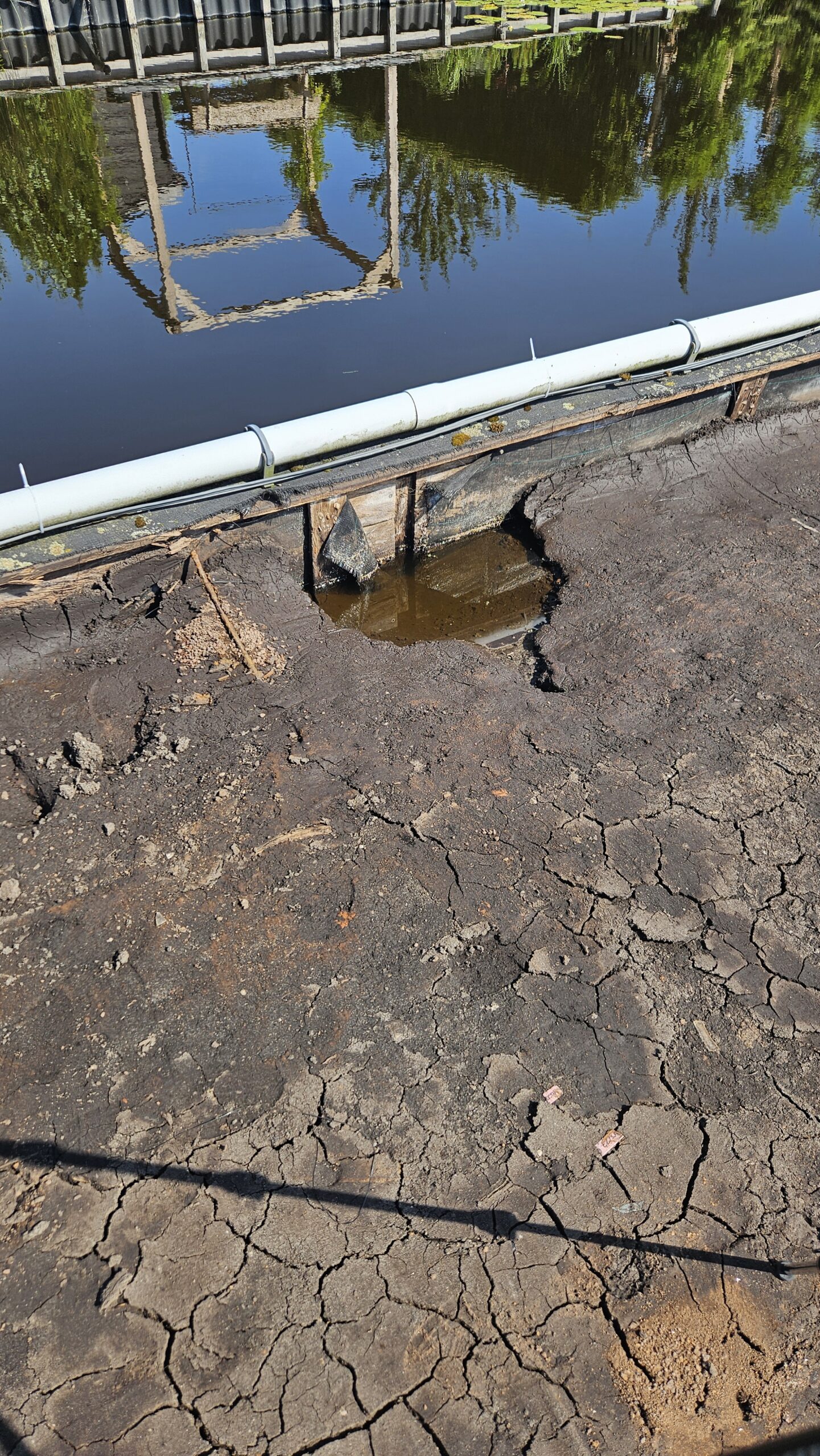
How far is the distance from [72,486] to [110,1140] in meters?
3.69

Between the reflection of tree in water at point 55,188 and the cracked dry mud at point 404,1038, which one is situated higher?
the reflection of tree in water at point 55,188

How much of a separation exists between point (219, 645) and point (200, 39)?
1358cm

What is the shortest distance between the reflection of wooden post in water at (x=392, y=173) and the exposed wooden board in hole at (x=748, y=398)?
151 inches

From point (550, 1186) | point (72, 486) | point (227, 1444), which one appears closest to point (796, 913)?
point (550, 1186)

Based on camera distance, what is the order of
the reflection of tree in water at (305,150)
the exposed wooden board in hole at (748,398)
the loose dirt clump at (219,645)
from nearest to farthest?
the loose dirt clump at (219,645), the exposed wooden board in hole at (748,398), the reflection of tree in water at (305,150)

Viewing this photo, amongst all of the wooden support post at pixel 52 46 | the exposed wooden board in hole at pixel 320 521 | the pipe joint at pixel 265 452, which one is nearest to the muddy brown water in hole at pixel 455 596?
the exposed wooden board in hole at pixel 320 521

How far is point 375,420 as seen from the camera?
19.8 feet

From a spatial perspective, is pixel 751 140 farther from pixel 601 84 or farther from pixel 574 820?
pixel 574 820

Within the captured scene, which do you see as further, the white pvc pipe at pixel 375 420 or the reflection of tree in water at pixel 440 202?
the reflection of tree in water at pixel 440 202

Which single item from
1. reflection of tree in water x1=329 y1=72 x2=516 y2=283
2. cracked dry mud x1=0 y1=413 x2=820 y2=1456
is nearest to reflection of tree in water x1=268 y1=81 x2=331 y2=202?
reflection of tree in water x1=329 y1=72 x2=516 y2=283

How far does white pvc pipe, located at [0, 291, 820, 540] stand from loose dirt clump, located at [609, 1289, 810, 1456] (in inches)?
193

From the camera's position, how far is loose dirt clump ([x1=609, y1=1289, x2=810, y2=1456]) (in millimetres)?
2711

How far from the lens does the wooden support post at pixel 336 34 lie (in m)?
14.2

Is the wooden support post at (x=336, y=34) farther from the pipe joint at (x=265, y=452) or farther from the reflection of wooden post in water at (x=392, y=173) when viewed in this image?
the pipe joint at (x=265, y=452)
